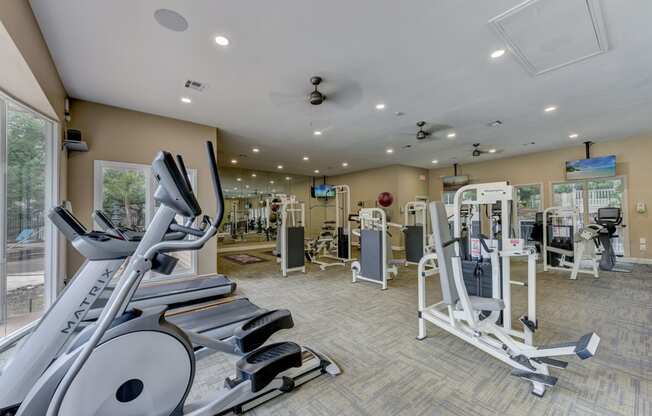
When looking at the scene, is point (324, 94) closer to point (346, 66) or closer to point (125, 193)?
point (346, 66)

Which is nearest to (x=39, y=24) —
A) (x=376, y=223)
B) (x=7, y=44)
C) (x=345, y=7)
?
(x=7, y=44)

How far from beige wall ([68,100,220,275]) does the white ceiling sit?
275 mm

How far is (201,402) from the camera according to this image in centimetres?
169

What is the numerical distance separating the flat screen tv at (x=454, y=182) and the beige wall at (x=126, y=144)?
772 cm

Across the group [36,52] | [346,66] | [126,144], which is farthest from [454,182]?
[36,52]

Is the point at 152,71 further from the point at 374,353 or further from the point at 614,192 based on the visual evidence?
the point at 614,192

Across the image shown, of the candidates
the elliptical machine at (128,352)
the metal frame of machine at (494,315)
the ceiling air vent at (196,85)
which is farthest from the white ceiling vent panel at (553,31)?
the ceiling air vent at (196,85)

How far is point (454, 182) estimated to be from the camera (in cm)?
918

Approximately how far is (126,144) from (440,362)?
536 cm

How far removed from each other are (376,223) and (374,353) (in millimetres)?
2782

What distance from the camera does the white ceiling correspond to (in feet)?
7.57

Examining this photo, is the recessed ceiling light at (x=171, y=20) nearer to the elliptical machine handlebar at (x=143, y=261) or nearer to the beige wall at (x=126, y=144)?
the elliptical machine handlebar at (x=143, y=261)

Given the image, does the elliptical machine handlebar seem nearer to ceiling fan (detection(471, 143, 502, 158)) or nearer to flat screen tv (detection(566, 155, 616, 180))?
ceiling fan (detection(471, 143, 502, 158))

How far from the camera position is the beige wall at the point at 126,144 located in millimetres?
4070
